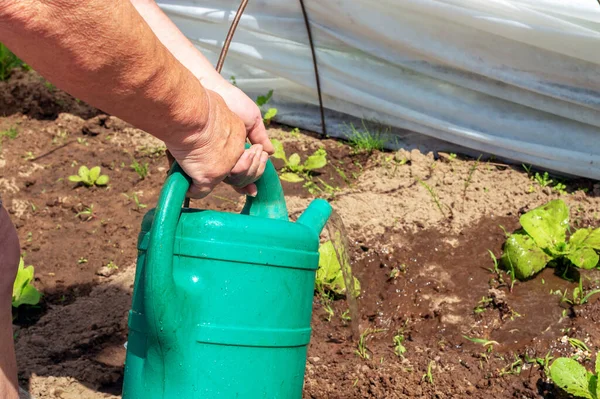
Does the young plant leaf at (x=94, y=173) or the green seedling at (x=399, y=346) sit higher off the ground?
the young plant leaf at (x=94, y=173)

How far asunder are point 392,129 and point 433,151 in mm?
211

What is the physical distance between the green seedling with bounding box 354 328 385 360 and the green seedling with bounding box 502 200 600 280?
0.50 meters

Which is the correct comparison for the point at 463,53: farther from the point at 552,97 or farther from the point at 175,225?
the point at 175,225

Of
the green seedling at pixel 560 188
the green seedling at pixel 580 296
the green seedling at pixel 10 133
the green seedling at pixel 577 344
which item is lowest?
the green seedling at pixel 10 133

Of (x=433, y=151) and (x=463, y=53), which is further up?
(x=463, y=53)

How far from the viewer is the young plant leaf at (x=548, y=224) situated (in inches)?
90.0

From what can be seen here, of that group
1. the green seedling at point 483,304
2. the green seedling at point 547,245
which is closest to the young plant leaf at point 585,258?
the green seedling at point 547,245

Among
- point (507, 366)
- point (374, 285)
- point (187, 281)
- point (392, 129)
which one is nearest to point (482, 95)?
point (392, 129)

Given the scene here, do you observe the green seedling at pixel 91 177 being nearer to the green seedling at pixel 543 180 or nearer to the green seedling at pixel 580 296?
the green seedling at pixel 543 180

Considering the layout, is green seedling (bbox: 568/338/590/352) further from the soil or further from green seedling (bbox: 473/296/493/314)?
green seedling (bbox: 473/296/493/314)

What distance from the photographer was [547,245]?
227 centimetres

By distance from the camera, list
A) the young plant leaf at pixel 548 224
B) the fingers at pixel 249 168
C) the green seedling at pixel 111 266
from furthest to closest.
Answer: the green seedling at pixel 111 266 < the young plant leaf at pixel 548 224 < the fingers at pixel 249 168

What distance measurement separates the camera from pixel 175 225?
3.97ft

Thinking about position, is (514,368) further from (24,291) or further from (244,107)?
(24,291)
